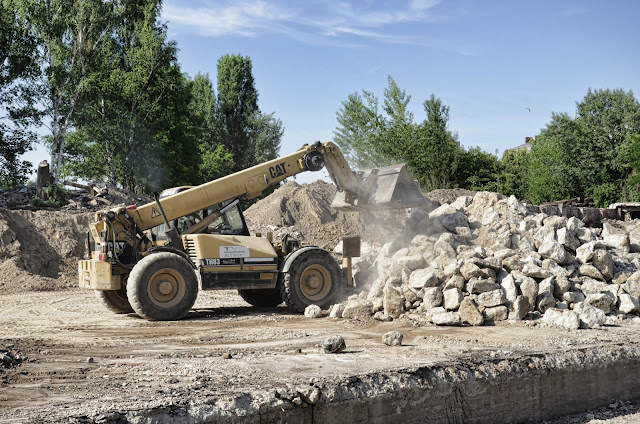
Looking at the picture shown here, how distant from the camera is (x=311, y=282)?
11.3 metres

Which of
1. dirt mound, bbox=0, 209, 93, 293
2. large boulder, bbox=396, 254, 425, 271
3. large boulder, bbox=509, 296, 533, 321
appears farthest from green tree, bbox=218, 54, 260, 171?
large boulder, bbox=509, 296, 533, 321

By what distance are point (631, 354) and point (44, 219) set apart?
17284mm

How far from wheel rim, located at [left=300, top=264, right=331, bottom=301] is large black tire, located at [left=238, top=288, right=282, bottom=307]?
1212 mm

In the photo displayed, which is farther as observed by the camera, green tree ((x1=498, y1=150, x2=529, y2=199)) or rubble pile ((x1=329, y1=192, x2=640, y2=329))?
green tree ((x1=498, y1=150, x2=529, y2=199))

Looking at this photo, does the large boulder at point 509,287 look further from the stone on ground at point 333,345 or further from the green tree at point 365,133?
the green tree at point 365,133

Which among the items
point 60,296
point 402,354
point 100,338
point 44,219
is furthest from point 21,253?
point 402,354

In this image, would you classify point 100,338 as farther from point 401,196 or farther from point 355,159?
point 355,159

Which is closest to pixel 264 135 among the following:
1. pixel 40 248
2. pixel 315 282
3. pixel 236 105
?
pixel 236 105

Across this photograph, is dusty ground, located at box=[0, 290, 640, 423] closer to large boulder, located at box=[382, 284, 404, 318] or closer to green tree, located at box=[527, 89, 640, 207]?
large boulder, located at box=[382, 284, 404, 318]

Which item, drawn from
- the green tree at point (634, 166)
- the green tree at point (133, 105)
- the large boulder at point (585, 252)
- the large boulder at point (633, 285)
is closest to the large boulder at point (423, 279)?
the large boulder at point (585, 252)

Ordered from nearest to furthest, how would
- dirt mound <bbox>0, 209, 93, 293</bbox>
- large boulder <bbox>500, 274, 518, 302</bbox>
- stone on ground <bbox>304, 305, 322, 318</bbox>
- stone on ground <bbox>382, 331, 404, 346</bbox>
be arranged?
stone on ground <bbox>382, 331, 404, 346</bbox>, large boulder <bbox>500, 274, 518, 302</bbox>, stone on ground <bbox>304, 305, 322, 318</bbox>, dirt mound <bbox>0, 209, 93, 293</bbox>

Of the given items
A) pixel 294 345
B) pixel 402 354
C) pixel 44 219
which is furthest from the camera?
pixel 44 219

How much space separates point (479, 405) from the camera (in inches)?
249

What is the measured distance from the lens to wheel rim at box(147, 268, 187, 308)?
1002cm
